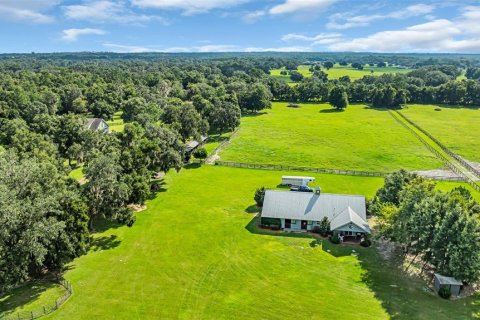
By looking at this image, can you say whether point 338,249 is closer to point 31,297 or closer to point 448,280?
point 448,280

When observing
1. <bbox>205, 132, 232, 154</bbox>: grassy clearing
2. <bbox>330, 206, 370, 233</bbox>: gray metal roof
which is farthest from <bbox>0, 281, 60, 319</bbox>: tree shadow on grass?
<bbox>205, 132, 232, 154</bbox>: grassy clearing

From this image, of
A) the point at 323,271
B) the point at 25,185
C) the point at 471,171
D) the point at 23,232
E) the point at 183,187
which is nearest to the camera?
the point at 23,232

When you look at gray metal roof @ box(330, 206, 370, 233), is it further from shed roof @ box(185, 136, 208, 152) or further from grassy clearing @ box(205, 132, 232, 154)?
grassy clearing @ box(205, 132, 232, 154)

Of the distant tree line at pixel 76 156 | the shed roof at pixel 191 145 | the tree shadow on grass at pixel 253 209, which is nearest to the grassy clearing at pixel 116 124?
the distant tree line at pixel 76 156

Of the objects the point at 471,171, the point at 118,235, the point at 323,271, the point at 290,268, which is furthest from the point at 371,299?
the point at 471,171

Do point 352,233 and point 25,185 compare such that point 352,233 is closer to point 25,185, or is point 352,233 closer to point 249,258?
point 249,258

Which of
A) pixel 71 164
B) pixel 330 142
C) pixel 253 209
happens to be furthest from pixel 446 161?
pixel 71 164
